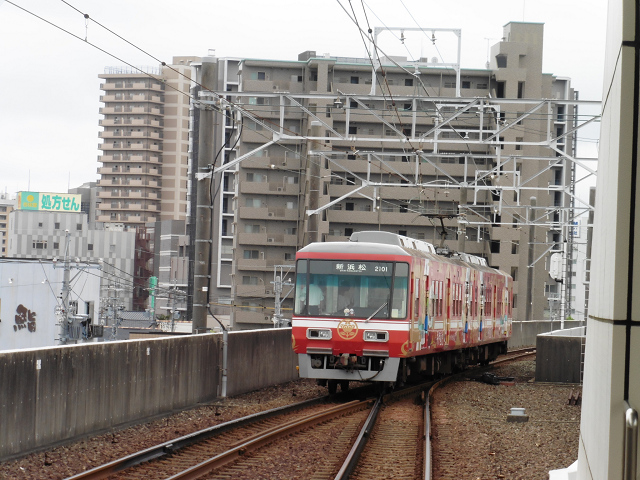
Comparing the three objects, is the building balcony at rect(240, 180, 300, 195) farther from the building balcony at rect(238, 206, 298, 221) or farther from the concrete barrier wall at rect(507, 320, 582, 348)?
the concrete barrier wall at rect(507, 320, 582, 348)

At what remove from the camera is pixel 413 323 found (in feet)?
54.6

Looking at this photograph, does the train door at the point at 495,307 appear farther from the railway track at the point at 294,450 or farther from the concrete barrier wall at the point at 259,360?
the railway track at the point at 294,450

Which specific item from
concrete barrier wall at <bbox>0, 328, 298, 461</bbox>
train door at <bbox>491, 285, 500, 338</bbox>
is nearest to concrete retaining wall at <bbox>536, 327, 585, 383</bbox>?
train door at <bbox>491, 285, 500, 338</bbox>

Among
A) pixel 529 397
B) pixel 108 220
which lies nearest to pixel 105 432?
pixel 529 397

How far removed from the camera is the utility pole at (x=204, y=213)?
52.0ft

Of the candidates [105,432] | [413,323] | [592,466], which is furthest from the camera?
[413,323]

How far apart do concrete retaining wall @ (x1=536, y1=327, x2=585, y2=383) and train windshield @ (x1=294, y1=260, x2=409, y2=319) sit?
6734 mm

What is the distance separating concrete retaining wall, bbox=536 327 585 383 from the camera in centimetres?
2166

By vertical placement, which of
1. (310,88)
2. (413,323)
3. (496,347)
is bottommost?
(496,347)

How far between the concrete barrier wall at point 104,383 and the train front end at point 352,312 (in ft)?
4.61

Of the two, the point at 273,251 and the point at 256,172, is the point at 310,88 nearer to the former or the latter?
the point at 256,172

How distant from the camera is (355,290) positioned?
1648cm

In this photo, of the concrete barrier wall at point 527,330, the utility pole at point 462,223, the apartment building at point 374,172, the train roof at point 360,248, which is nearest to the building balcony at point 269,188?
the apartment building at point 374,172

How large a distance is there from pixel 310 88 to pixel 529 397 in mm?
55348
